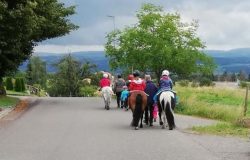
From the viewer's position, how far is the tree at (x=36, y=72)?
158637mm

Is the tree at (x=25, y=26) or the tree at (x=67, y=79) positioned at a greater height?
the tree at (x=25, y=26)

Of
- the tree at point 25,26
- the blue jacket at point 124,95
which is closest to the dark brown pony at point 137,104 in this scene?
the tree at point 25,26

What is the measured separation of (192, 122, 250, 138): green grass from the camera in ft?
61.0

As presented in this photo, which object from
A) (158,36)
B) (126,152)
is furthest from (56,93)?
(126,152)

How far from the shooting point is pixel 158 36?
153 ft

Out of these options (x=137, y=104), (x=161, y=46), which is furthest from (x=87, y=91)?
(x=137, y=104)

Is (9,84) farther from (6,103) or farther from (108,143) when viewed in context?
(108,143)

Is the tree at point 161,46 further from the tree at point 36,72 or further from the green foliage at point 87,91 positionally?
the tree at point 36,72

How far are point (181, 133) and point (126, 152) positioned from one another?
5.13 meters

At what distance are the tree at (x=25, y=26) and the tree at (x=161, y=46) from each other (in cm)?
656

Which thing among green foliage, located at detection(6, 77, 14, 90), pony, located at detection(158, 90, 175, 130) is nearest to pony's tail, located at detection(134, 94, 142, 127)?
pony, located at detection(158, 90, 175, 130)

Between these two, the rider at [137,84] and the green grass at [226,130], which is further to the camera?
the rider at [137,84]

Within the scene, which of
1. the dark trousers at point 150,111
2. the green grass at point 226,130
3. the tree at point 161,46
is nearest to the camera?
the green grass at point 226,130

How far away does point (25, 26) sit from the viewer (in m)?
30.3
